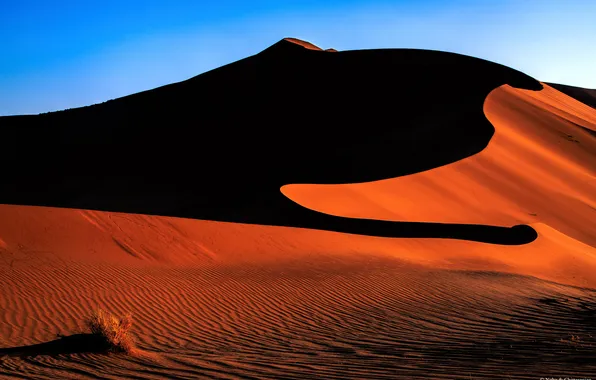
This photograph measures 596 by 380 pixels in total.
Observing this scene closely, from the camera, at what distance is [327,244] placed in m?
15.7

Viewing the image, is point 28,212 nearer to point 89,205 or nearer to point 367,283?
point 89,205

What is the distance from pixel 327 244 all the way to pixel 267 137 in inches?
704

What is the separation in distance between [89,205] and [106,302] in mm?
11581

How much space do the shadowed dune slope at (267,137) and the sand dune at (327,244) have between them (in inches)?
7.3

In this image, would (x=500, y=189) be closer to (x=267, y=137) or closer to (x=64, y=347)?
(x=267, y=137)

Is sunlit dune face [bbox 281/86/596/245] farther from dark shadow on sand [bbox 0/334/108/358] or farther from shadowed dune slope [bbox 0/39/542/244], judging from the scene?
dark shadow on sand [bbox 0/334/108/358]

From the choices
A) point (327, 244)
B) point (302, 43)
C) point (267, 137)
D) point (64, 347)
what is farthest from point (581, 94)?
point (64, 347)

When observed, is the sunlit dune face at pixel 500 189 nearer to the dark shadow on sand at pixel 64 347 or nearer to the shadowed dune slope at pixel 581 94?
the dark shadow on sand at pixel 64 347

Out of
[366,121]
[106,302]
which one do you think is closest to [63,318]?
[106,302]

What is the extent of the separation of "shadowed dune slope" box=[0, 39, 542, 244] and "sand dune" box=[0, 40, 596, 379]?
→ 187 mm

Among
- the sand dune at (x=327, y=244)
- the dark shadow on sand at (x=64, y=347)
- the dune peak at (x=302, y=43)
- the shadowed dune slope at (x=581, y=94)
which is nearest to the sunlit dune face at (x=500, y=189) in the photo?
the sand dune at (x=327, y=244)

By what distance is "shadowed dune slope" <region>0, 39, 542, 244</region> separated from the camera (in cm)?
2109

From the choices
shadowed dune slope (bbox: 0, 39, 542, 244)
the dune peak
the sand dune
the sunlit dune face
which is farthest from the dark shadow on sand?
the dune peak

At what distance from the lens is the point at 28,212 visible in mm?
14461
